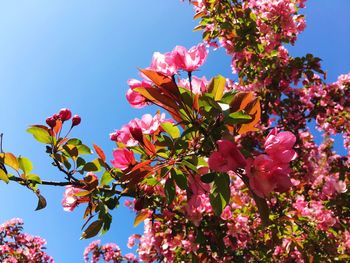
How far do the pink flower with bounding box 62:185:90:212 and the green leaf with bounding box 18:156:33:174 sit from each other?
0.20 meters

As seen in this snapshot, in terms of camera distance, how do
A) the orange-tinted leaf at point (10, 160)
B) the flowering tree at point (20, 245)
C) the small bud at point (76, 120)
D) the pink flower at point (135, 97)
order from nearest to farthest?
the pink flower at point (135, 97) → the orange-tinted leaf at point (10, 160) → the small bud at point (76, 120) → the flowering tree at point (20, 245)

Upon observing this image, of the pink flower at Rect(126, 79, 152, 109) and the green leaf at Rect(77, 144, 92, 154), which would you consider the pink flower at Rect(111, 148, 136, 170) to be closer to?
the pink flower at Rect(126, 79, 152, 109)

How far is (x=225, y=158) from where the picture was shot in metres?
0.93

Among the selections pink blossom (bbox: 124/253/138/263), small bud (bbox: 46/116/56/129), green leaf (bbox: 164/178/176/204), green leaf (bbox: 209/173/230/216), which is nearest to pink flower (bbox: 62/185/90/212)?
small bud (bbox: 46/116/56/129)

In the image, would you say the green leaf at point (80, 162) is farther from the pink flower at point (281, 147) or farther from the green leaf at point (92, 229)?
the pink flower at point (281, 147)

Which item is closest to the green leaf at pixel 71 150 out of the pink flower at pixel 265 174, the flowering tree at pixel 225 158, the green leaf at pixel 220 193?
the flowering tree at pixel 225 158

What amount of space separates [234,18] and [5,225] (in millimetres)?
6283

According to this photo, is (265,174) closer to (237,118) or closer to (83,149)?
(237,118)

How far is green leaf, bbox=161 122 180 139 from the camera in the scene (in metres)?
1.11

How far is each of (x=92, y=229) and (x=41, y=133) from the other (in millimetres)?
450

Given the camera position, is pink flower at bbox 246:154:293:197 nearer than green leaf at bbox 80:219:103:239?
Yes

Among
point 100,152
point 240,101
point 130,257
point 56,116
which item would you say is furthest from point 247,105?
point 130,257

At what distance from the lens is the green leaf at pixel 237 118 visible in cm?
95

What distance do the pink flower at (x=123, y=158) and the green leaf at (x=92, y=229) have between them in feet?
1.05
